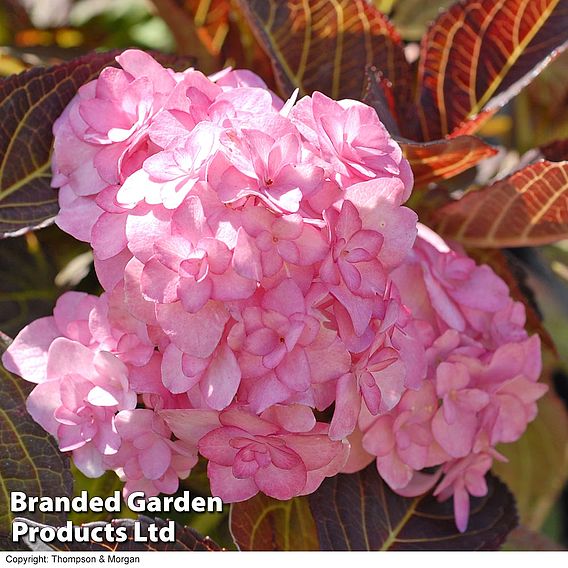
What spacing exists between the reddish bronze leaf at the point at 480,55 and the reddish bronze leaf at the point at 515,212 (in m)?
0.06

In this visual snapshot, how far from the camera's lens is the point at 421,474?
27.3 inches

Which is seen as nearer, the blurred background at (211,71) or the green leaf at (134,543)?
the green leaf at (134,543)

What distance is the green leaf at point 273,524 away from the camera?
64cm

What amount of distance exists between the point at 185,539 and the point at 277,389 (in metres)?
0.17

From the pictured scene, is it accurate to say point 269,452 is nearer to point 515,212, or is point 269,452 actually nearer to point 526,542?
point 515,212

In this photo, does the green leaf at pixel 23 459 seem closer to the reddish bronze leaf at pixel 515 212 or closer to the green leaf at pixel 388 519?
the green leaf at pixel 388 519

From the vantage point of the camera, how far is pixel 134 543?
0.57 metres

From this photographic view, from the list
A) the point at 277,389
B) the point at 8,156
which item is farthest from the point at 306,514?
the point at 8,156

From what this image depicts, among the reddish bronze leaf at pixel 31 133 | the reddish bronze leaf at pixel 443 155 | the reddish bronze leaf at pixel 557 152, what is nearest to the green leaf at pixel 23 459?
the reddish bronze leaf at pixel 31 133

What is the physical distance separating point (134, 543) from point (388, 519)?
0.72 ft

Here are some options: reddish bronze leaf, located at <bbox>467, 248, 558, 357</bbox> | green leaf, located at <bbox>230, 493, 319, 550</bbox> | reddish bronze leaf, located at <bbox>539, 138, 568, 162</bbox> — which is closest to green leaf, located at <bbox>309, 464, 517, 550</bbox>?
green leaf, located at <bbox>230, 493, 319, 550</bbox>

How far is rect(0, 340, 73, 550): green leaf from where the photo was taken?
58cm

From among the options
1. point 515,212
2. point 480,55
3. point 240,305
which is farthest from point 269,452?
point 480,55

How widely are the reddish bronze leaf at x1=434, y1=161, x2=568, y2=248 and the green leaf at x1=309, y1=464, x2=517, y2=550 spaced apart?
0.72ft
